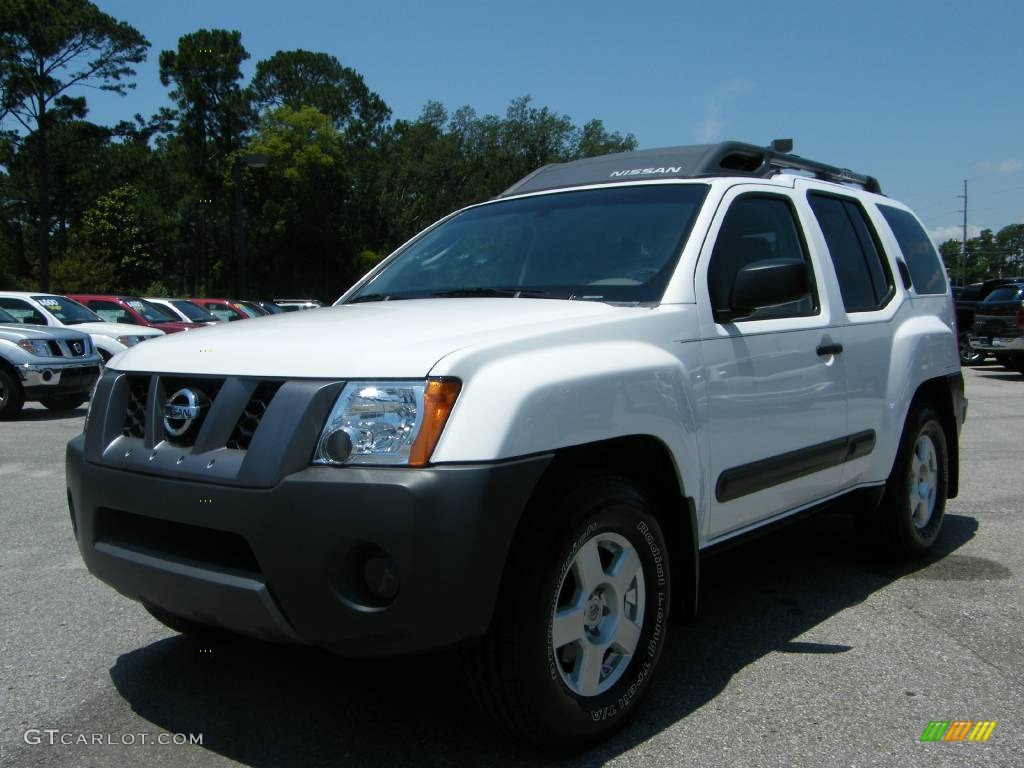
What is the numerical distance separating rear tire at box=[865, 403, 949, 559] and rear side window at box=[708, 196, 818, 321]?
1.19 meters

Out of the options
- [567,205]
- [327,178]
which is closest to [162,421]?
[567,205]

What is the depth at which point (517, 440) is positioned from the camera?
2.53 metres

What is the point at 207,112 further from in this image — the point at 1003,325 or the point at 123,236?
the point at 1003,325

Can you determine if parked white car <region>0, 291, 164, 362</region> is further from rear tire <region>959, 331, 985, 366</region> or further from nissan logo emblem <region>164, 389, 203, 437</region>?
rear tire <region>959, 331, 985, 366</region>

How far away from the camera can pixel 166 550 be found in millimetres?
2777

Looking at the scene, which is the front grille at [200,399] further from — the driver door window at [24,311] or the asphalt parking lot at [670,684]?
the driver door window at [24,311]

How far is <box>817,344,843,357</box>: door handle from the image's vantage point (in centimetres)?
393

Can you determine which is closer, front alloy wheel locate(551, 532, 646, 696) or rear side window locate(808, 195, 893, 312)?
front alloy wheel locate(551, 532, 646, 696)

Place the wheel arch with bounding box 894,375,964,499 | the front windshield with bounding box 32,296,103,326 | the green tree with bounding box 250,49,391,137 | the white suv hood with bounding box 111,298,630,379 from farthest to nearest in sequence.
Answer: the green tree with bounding box 250,49,391,137 → the front windshield with bounding box 32,296,103,326 → the wheel arch with bounding box 894,375,964,499 → the white suv hood with bounding box 111,298,630,379

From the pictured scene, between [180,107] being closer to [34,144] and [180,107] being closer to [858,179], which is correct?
[34,144]

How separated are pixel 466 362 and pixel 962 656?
241 cm

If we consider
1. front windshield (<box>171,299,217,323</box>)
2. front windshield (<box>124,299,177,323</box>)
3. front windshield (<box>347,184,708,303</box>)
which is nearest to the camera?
front windshield (<box>347,184,708,303</box>)

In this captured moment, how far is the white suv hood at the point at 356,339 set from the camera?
2.57m

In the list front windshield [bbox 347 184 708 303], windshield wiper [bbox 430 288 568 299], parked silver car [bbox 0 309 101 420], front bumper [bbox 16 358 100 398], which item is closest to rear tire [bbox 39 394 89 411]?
parked silver car [bbox 0 309 101 420]
